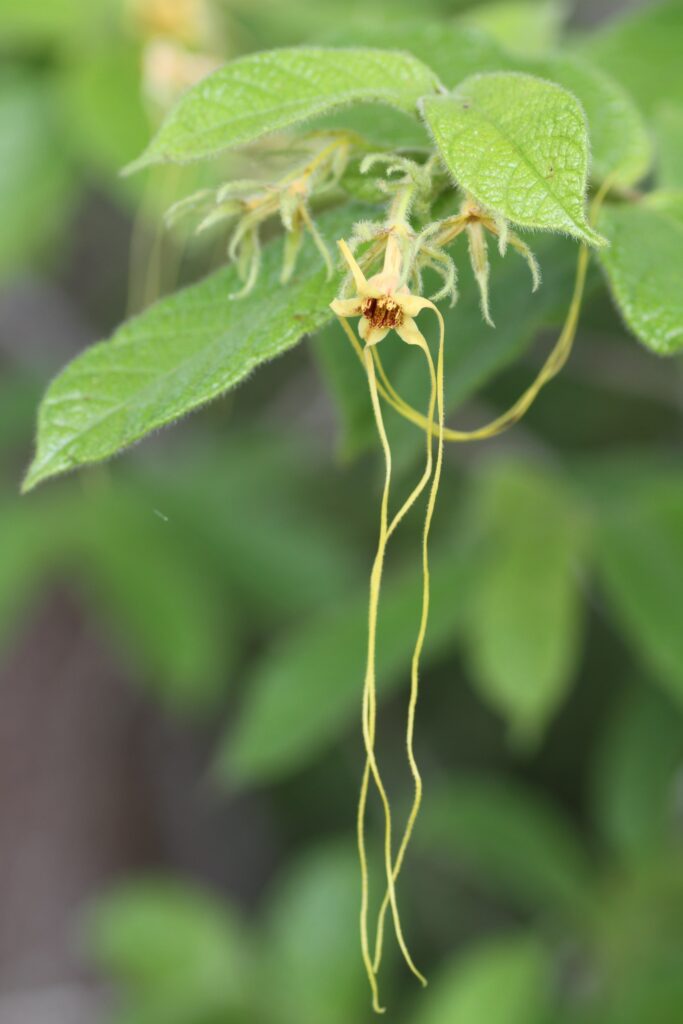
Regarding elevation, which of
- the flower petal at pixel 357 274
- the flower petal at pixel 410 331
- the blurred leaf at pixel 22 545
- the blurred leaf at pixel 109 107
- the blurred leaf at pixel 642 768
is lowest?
the blurred leaf at pixel 642 768

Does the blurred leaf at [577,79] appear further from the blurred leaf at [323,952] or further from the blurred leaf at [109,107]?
the blurred leaf at [323,952]

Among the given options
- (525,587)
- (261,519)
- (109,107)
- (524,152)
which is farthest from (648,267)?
(261,519)

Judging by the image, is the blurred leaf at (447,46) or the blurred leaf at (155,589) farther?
the blurred leaf at (155,589)

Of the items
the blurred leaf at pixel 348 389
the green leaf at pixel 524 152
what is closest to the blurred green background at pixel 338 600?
the blurred leaf at pixel 348 389

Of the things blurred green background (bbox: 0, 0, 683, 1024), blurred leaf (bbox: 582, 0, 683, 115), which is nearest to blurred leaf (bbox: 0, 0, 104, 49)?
blurred green background (bbox: 0, 0, 683, 1024)

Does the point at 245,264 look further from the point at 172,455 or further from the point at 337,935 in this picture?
the point at 172,455

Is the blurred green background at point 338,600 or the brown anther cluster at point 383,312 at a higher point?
the brown anther cluster at point 383,312

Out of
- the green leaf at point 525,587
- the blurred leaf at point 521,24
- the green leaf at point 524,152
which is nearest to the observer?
the green leaf at point 524,152
